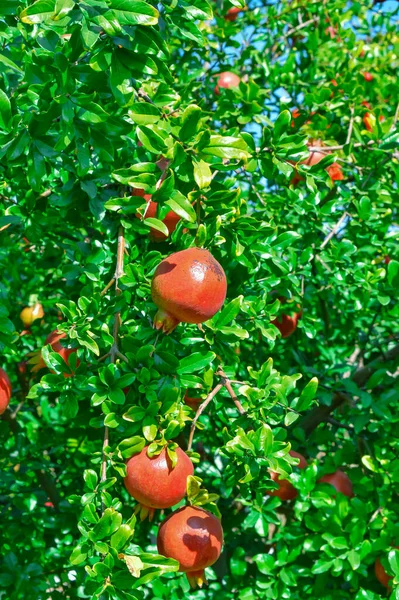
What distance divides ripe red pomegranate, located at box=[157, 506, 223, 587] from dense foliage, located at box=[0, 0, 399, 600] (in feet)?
0.13

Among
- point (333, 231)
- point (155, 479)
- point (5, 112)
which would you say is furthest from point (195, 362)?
point (333, 231)

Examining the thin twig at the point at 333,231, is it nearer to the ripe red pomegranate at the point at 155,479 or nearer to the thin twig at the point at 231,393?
the thin twig at the point at 231,393

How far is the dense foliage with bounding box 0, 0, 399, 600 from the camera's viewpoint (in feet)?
3.57

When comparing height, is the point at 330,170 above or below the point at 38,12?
below

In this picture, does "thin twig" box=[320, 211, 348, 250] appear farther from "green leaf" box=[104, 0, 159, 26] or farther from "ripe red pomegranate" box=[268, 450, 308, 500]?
"green leaf" box=[104, 0, 159, 26]

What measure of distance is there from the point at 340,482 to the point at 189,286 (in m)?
0.90

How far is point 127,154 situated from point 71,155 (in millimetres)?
105

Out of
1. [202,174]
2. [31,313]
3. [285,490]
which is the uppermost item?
[202,174]

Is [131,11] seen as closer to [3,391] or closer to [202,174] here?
[202,174]

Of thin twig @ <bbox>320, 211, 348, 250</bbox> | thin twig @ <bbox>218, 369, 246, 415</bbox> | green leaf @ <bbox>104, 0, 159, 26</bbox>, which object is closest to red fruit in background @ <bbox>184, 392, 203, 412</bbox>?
thin twig @ <bbox>218, 369, 246, 415</bbox>

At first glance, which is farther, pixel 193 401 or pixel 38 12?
pixel 193 401

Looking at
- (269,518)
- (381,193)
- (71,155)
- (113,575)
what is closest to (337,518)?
(269,518)

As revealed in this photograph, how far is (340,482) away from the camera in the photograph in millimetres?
1688

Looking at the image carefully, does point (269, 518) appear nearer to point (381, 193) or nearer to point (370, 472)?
point (370, 472)
